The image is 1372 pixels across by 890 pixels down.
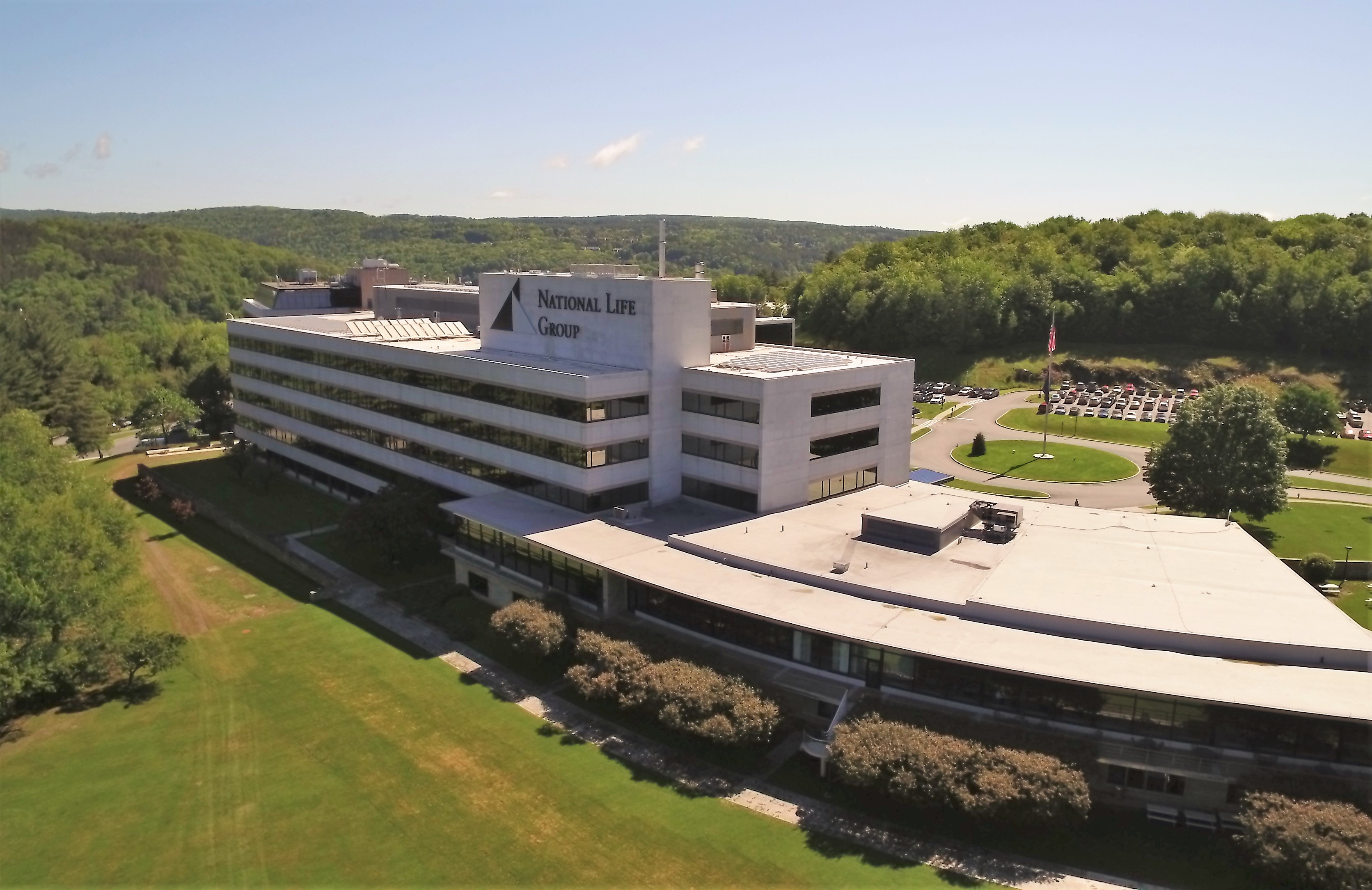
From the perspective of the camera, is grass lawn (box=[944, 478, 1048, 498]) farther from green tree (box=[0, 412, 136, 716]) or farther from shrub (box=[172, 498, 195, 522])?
shrub (box=[172, 498, 195, 522])

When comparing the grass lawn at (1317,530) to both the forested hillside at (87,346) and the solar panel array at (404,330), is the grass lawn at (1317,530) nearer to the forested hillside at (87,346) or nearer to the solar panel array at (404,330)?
the solar panel array at (404,330)

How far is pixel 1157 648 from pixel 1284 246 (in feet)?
519

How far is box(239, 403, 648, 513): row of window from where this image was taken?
5281cm

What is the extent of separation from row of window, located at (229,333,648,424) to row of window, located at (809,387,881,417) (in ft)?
34.3

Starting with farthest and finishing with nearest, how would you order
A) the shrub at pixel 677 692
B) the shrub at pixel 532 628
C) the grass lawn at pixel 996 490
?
1. the grass lawn at pixel 996 490
2. the shrub at pixel 532 628
3. the shrub at pixel 677 692

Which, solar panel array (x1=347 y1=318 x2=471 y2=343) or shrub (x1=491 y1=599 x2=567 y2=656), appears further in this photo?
solar panel array (x1=347 y1=318 x2=471 y2=343)

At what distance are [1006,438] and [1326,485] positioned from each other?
2880cm

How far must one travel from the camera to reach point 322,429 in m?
75.7

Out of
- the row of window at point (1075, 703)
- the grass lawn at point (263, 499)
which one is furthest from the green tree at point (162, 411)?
the row of window at point (1075, 703)

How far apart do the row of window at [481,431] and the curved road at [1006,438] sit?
96.8ft

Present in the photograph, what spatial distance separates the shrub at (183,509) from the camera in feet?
231

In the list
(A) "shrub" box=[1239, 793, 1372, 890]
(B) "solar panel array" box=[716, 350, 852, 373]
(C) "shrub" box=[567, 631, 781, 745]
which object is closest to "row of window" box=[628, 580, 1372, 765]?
(A) "shrub" box=[1239, 793, 1372, 890]

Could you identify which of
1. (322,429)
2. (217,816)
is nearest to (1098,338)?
(322,429)

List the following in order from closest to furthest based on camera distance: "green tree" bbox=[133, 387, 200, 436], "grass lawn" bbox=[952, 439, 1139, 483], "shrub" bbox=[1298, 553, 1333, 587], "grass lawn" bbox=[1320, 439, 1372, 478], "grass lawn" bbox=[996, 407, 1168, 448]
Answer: "shrub" bbox=[1298, 553, 1333, 587] → "grass lawn" bbox=[952, 439, 1139, 483] → "grass lawn" bbox=[1320, 439, 1372, 478] → "grass lawn" bbox=[996, 407, 1168, 448] → "green tree" bbox=[133, 387, 200, 436]
